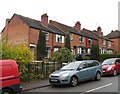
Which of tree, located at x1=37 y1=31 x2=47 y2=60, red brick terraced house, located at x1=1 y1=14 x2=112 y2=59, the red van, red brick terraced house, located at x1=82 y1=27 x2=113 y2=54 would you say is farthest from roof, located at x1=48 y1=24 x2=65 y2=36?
the red van

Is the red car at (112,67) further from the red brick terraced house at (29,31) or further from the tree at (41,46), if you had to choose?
the red brick terraced house at (29,31)

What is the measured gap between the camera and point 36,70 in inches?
731

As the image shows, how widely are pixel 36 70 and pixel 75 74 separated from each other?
4542mm

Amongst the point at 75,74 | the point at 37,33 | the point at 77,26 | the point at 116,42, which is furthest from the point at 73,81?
the point at 116,42

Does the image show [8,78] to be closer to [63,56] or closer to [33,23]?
[63,56]

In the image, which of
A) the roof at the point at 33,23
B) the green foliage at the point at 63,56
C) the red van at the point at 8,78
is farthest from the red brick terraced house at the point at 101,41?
the red van at the point at 8,78

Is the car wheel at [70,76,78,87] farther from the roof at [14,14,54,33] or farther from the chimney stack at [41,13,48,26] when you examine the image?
the chimney stack at [41,13,48,26]

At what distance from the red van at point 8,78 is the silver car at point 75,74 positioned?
408cm

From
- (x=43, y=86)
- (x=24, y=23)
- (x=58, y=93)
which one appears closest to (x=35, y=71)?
(x=43, y=86)

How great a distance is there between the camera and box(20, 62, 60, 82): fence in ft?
56.4

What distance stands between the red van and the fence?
18.4 ft

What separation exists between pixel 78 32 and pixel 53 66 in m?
30.0

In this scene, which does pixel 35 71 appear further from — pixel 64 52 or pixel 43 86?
pixel 64 52

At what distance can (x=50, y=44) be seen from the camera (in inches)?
1622
